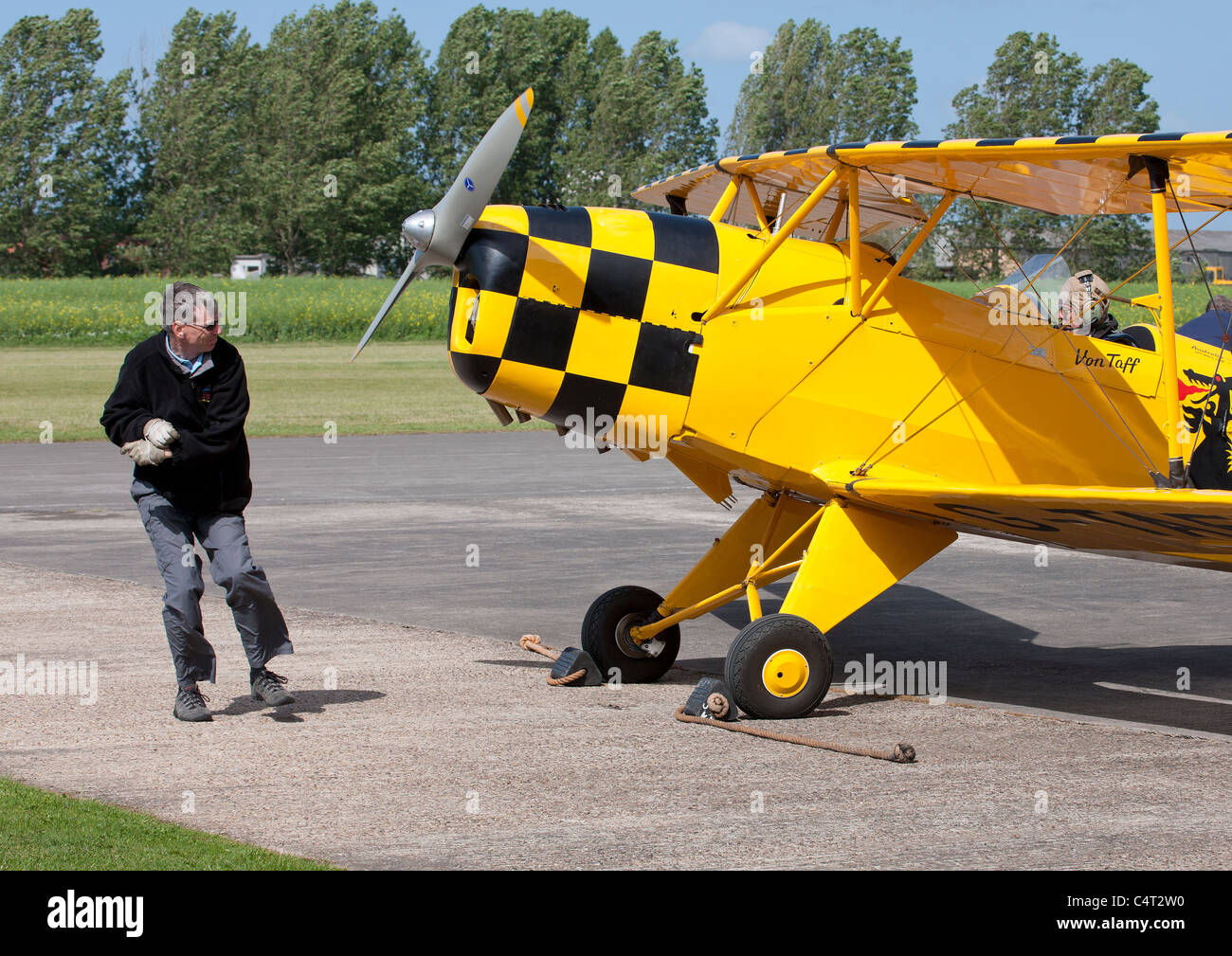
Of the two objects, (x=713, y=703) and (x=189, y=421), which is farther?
(x=713, y=703)

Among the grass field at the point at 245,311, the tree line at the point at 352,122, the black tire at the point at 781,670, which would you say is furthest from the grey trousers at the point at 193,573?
the tree line at the point at 352,122

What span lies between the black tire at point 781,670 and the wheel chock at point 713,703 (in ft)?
0.18

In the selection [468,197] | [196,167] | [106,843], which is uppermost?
[196,167]

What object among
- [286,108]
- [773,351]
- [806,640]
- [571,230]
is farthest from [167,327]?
[286,108]

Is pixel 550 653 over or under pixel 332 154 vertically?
under

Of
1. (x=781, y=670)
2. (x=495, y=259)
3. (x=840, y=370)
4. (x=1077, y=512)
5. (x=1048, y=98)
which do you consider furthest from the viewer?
(x=1048, y=98)

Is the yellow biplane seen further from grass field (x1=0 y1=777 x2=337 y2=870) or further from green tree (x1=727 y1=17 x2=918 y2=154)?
green tree (x1=727 y1=17 x2=918 y2=154)

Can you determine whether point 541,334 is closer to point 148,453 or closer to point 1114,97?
point 148,453

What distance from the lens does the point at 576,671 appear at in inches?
303

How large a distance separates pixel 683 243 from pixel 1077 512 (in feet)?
7.53

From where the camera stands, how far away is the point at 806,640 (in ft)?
22.5

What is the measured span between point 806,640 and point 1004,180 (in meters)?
2.61

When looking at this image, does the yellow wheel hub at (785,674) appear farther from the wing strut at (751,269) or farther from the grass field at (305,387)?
the grass field at (305,387)

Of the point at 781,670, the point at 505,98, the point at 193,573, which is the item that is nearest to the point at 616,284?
the point at 781,670
